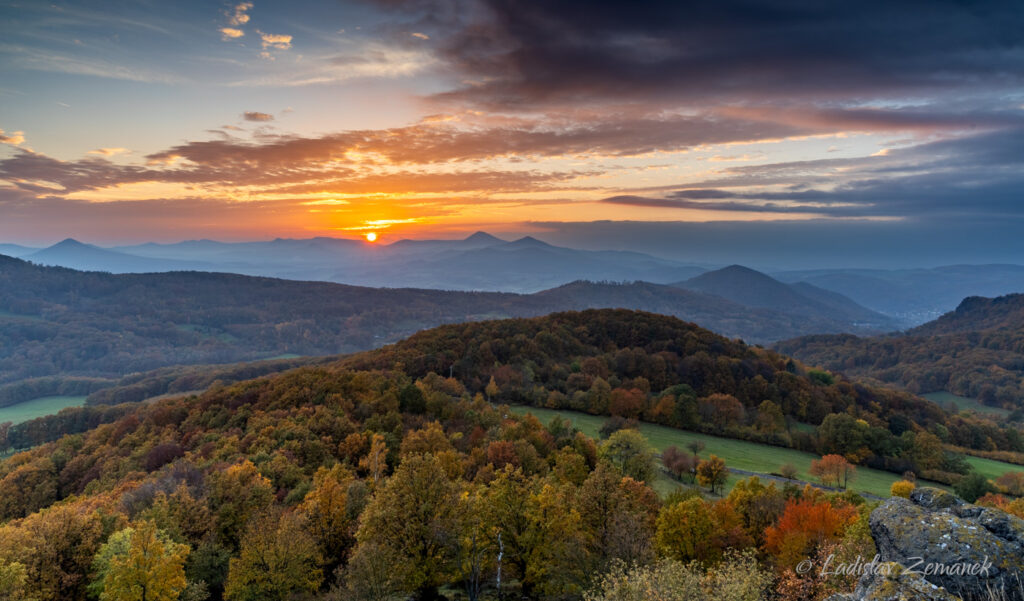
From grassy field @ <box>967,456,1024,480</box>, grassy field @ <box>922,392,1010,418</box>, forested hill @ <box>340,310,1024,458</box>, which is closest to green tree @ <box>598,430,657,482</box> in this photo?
forested hill @ <box>340,310,1024,458</box>

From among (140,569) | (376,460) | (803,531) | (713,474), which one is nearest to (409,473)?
(140,569)

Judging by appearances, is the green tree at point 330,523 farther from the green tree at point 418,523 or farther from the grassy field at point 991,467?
the grassy field at point 991,467

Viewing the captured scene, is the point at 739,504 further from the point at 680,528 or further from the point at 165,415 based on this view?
the point at 165,415

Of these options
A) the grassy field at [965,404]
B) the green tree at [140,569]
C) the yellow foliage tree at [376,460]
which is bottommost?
the grassy field at [965,404]

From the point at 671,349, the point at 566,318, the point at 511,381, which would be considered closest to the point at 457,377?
the point at 511,381

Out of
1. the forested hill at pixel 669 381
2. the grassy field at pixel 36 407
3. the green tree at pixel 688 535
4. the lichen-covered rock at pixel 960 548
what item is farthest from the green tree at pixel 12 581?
the grassy field at pixel 36 407

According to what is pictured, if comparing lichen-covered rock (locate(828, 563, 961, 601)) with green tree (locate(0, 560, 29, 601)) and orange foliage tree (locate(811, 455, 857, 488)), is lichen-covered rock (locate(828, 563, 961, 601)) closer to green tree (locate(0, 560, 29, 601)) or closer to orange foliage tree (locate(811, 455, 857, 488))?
green tree (locate(0, 560, 29, 601))
